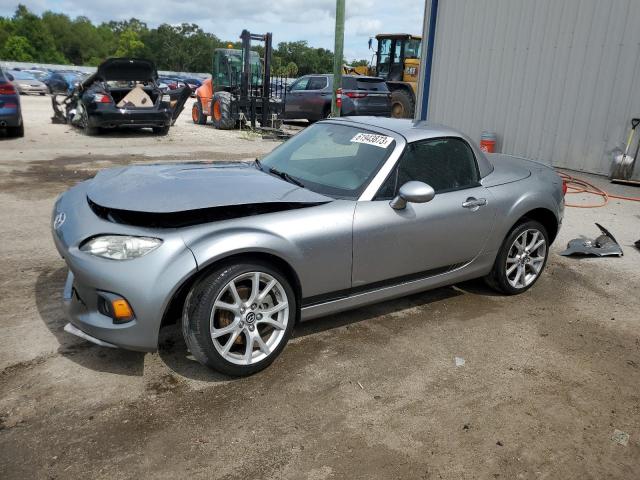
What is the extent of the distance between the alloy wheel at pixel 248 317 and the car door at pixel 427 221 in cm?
59

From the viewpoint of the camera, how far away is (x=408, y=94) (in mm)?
19312

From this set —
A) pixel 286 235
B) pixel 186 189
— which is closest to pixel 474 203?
pixel 286 235

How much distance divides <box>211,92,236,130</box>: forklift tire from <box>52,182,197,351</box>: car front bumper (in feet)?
46.0

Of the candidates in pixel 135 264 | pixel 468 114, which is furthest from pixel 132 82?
pixel 135 264

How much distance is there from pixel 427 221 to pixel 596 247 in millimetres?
3098

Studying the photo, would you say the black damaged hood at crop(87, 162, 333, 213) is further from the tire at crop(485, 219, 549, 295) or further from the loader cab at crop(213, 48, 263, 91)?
the loader cab at crop(213, 48, 263, 91)

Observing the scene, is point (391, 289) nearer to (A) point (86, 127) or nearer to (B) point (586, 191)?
(B) point (586, 191)

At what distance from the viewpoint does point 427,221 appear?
3.71 meters

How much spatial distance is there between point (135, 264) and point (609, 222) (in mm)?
6603

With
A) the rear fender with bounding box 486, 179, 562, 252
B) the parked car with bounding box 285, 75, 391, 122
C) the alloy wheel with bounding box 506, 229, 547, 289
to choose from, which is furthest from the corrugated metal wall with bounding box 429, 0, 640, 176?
the rear fender with bounding box 486, 179, 562, 252

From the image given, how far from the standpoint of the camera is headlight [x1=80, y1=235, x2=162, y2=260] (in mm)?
2791

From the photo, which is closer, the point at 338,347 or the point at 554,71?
the point at 338,347

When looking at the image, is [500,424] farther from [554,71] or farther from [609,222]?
[554,71]

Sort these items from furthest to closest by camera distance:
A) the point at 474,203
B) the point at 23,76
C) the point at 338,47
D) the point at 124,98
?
the point at 23,76 < the point at 338,47 < the point at 124,98 < the point at 474,203
